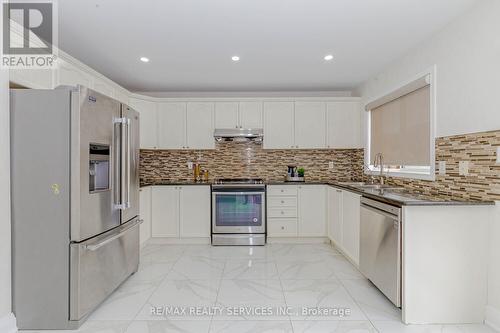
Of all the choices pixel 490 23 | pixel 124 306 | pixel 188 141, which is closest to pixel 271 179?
pixel 188 141

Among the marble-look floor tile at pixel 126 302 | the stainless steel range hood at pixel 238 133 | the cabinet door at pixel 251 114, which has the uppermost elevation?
the cabinet door at pixel 251 114

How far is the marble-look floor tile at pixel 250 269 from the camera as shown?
10.0 feet

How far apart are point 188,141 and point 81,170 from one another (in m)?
2.51

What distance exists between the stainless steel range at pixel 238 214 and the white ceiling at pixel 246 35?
63.9 inches

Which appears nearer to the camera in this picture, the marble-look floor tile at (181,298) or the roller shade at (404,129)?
the marble-look floor tile at (181,298)

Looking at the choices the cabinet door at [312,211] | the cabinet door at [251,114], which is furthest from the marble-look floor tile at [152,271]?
the cabinet door at [251,114]

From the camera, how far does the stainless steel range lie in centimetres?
421

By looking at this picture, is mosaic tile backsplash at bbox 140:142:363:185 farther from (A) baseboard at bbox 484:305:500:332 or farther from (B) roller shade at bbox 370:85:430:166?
(A) baseboard at bbox 484:305:500:332

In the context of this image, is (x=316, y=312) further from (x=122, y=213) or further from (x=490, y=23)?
(x=490, y=23)

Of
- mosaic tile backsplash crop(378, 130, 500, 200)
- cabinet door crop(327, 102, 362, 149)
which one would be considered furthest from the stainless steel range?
mosaic tile backsplash crop(378, 130, 500, 200)

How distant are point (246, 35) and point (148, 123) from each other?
2.38 metres

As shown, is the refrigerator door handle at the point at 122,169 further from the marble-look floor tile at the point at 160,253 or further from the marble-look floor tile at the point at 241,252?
the marble-look floor tile at the point at 241,252

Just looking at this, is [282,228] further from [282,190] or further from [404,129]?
[404,129]

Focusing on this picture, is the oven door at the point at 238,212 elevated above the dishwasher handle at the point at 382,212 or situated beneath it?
situated beneath
